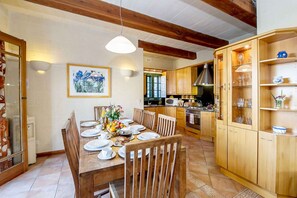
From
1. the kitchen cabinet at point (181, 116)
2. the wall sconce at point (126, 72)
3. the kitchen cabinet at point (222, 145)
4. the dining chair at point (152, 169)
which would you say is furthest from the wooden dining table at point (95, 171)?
the kitchen cabinet at point (181, 116)

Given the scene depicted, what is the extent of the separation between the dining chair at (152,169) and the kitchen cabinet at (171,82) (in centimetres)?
484

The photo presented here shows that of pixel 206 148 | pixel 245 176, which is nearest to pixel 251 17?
pixel 245 176

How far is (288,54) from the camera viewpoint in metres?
1.90

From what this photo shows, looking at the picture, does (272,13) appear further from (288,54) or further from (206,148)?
(206,148)

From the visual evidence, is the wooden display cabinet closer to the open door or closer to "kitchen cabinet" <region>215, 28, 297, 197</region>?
"kitchen cabinet" <region>215, 28, 297, 197</region>

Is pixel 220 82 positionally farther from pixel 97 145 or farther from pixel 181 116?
pixel 181 116

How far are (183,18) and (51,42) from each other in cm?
282

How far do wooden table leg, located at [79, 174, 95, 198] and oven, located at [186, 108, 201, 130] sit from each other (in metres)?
3.86

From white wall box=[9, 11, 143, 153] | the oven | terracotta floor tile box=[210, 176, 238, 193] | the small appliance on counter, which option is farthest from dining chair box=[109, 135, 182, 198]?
the small appliance on counter

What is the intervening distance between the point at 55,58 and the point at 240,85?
3.65m

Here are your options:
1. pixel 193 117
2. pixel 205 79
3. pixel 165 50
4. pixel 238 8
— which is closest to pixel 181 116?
pixel 193 117

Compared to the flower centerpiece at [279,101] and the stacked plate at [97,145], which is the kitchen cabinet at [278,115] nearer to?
the flower centerpiece at [279,101]

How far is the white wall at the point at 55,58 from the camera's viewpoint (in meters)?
2.90

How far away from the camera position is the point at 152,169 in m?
1.09
